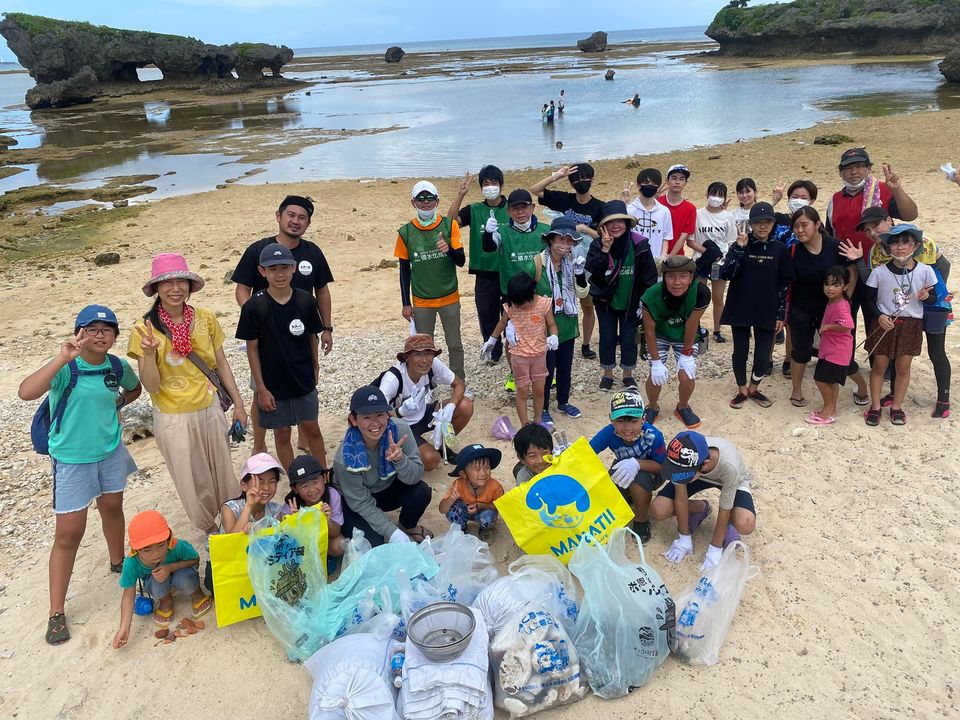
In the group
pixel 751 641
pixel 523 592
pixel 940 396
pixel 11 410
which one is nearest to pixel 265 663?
pixel 523 592

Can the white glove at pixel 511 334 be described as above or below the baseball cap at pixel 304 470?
above

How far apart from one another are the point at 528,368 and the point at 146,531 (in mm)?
3007

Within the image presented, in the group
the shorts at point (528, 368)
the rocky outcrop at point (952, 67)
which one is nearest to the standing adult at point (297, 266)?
the shorts at point (528, 368)

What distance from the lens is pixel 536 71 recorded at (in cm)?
6138

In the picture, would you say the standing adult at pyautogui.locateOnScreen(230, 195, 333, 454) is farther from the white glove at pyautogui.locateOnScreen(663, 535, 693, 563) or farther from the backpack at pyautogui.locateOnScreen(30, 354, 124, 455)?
the white glove at pyautogui.locateOnScreen(663, 535, 693, 563)

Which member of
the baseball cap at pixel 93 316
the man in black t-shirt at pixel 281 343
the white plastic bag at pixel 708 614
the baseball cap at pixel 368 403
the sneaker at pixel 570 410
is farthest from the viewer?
the sneaker at pixel 570 410

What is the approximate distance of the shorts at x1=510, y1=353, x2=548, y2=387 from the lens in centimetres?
530

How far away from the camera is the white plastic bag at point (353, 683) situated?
2.77 m

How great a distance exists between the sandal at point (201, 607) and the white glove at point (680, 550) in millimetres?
2794

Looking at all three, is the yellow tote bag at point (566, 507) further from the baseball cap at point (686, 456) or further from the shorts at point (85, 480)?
the shorts at point (85, 480)

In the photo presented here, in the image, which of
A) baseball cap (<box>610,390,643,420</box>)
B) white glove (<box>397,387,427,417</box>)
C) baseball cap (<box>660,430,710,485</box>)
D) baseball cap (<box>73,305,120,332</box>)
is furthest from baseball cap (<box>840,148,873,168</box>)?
baseball cap (<box>73,305,120,332</box>)

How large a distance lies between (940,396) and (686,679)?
358 centimetres

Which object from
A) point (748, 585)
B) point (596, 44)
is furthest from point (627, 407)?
point (596, 44)

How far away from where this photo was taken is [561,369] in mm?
5766
